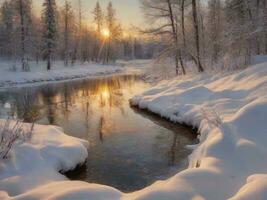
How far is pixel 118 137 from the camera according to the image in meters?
12.7

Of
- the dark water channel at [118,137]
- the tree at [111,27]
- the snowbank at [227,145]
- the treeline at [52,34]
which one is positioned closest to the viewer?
the snowbank at [227,145]

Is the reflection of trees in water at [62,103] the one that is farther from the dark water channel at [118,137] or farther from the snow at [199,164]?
the snow at [199,164]

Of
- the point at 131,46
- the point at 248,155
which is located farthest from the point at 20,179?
the point at 131,46

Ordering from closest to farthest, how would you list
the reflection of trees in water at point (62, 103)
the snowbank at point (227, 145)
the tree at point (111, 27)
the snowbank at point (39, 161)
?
the snowbank at point (227, 145) < the snowbank at point (39, 161) < the reflection of trees in water at point (62, 103) < the tree at point (111, 27)

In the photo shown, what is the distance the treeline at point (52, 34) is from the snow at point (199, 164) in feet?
85.4

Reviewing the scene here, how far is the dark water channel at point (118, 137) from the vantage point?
29.6 ft

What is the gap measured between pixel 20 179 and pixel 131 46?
11830cm

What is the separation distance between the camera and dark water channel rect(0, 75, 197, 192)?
9031 millimetres

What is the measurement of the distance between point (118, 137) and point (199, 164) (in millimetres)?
5350

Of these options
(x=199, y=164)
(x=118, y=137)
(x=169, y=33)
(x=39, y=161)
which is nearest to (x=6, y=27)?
(x=169, y=33)

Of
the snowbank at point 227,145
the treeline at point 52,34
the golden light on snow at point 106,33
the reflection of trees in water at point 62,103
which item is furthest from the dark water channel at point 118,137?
the golden light on snow at point 106,33

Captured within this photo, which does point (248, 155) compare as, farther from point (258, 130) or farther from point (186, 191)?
point (186, 191)

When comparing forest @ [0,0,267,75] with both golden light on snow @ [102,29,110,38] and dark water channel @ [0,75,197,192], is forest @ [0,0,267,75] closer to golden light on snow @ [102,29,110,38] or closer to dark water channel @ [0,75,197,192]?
golden light on snow @ [102,29,110,38]

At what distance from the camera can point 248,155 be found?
7305 mm
